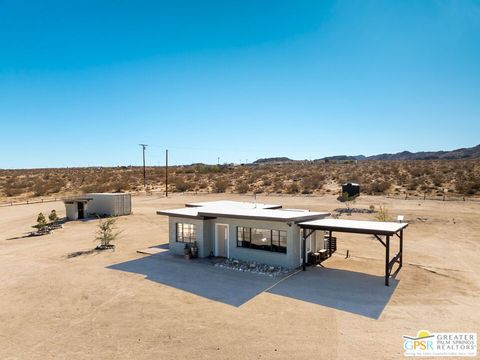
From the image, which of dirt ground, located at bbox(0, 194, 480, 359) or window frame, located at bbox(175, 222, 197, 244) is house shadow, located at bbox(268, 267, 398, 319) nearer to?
dirt ground, located at bbox(0, 194, 480, 359)

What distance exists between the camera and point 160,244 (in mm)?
22953

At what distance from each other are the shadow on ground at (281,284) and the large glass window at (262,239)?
179cm

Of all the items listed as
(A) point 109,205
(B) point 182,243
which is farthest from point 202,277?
(A) point 109,205

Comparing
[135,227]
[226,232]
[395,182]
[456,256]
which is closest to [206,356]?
[226,232]

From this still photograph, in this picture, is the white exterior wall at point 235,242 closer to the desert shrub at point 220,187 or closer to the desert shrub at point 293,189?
the desert shrub at point 293,189

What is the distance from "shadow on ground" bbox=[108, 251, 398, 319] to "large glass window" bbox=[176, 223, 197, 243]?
1944mm

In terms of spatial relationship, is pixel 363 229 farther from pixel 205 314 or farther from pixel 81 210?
pixel 81 210

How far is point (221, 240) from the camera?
63.7ft

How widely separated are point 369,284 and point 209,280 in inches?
272

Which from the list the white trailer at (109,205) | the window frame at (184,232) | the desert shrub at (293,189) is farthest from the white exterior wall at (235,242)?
the desert shrub at (293,189)

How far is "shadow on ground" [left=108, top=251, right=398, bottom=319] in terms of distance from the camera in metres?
12.8

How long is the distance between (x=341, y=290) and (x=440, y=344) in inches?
178

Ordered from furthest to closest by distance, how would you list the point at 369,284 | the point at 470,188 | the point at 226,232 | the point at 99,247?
1. the point at 470,188
2. the point at 99,247
3. the point at 226,232
4. the point at 369,284

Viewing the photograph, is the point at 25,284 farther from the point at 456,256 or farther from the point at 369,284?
the point at 456,256
